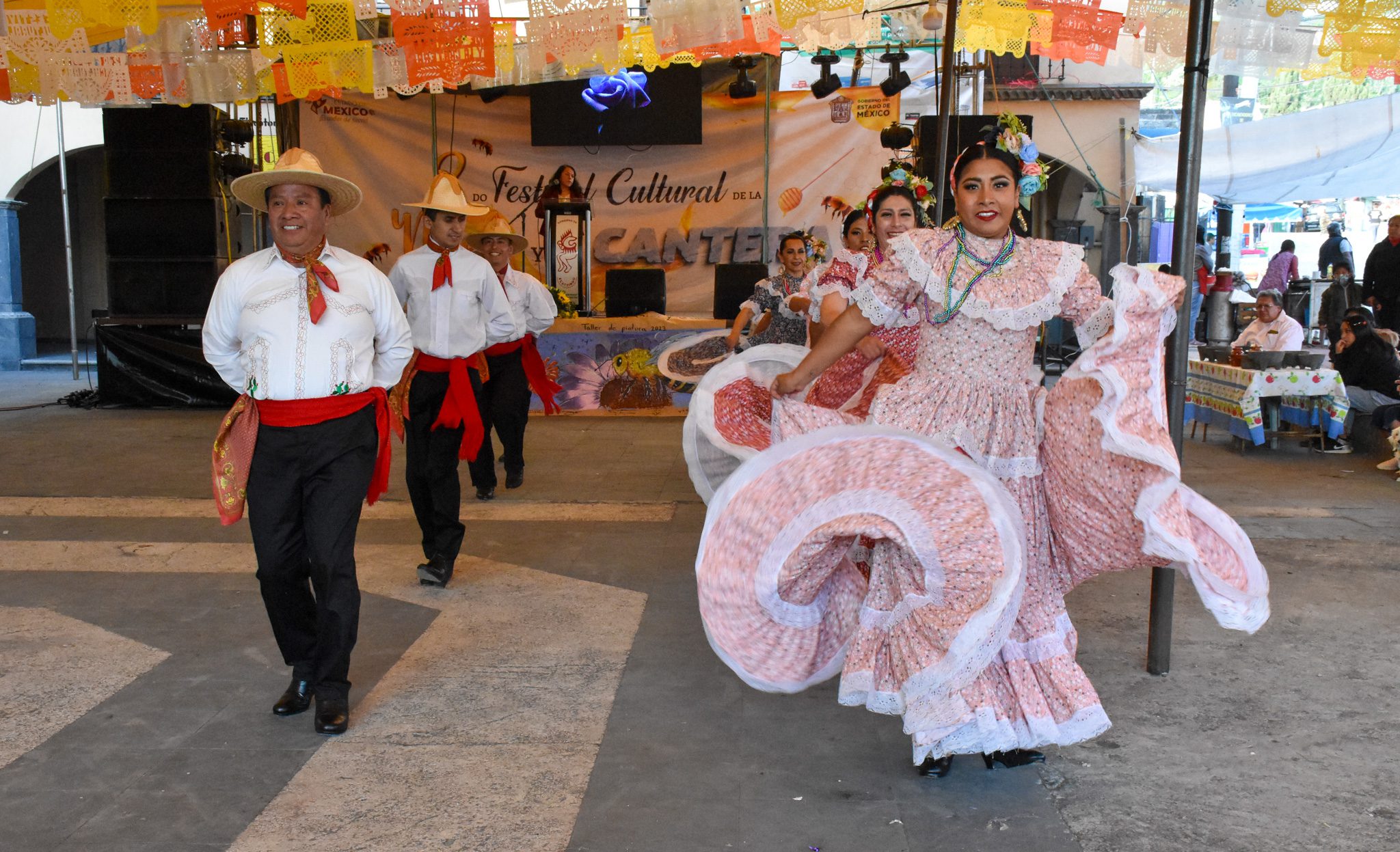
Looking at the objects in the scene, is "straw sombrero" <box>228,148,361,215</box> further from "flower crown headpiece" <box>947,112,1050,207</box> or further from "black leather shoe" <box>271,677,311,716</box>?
"flower crown headpiece" <box>947,112,1050,207</box>

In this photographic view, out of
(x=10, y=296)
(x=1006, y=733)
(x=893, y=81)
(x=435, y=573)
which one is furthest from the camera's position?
(x=10, y=296)

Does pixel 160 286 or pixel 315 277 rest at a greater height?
pixel 315 277

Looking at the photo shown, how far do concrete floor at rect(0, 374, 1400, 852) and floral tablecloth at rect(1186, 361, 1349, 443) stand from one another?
3.05 m

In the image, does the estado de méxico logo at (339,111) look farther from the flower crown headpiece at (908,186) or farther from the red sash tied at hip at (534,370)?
the flower crown headpiece at (908,186)

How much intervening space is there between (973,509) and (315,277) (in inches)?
81.1

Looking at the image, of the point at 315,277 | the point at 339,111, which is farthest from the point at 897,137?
the point at 315,277

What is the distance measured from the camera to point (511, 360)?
6844 mm

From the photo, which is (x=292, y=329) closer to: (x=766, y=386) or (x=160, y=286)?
(x=766, y=386)

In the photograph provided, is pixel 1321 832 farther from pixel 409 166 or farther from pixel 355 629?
pixel 409 166

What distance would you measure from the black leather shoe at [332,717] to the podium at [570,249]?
867cm

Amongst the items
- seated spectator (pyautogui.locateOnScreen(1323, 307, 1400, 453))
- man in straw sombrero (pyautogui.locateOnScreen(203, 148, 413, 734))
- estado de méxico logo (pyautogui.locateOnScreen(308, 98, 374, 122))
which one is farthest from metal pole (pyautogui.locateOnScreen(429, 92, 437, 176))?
man in straw sombrero (pyautogui.locateOnScreen(203, 148, 413, 734))

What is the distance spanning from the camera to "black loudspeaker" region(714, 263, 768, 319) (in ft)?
37.1

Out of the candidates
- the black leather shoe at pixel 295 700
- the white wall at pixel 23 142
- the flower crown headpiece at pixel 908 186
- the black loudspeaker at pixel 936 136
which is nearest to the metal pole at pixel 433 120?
the black loudspeaker at pixel 936 136

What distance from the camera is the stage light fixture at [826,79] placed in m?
11.9
